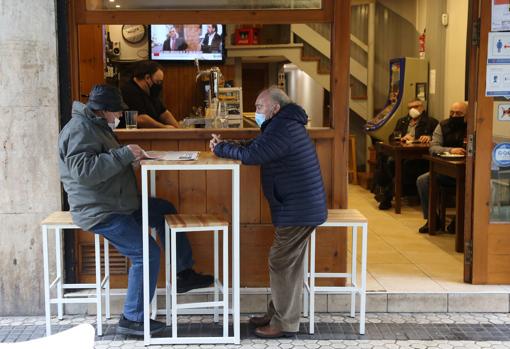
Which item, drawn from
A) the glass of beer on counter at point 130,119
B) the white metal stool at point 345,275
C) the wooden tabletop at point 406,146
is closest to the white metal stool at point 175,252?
the white metal stool at point 345,275

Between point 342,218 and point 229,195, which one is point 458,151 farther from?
point 229,195

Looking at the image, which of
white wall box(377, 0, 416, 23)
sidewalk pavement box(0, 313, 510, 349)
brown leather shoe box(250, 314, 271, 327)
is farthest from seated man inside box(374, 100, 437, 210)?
brown leather shoe box(250, 314, 271, 327)

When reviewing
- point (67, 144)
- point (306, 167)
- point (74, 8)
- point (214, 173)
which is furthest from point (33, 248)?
point (306, 167)

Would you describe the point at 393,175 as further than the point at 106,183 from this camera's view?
Yes

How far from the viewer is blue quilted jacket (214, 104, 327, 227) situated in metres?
3.21

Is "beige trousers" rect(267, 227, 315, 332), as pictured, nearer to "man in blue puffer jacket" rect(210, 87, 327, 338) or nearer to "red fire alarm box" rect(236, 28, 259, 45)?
"man in blue puffer jacket" rect(210, 87, 327, 338)

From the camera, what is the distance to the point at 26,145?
3715 millimetres

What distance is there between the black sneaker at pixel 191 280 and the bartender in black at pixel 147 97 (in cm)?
113

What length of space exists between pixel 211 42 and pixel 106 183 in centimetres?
426

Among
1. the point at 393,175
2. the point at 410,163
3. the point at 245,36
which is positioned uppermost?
the point at 245,36

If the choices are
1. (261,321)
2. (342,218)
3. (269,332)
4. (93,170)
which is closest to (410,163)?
(342,218)

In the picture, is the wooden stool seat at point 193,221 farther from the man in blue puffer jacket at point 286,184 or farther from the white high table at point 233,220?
the man in blue puffer jacket at point 286,184

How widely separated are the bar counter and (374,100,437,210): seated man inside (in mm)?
2971

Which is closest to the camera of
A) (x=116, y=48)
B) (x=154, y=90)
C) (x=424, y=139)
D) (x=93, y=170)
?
(x=93, y=170)
